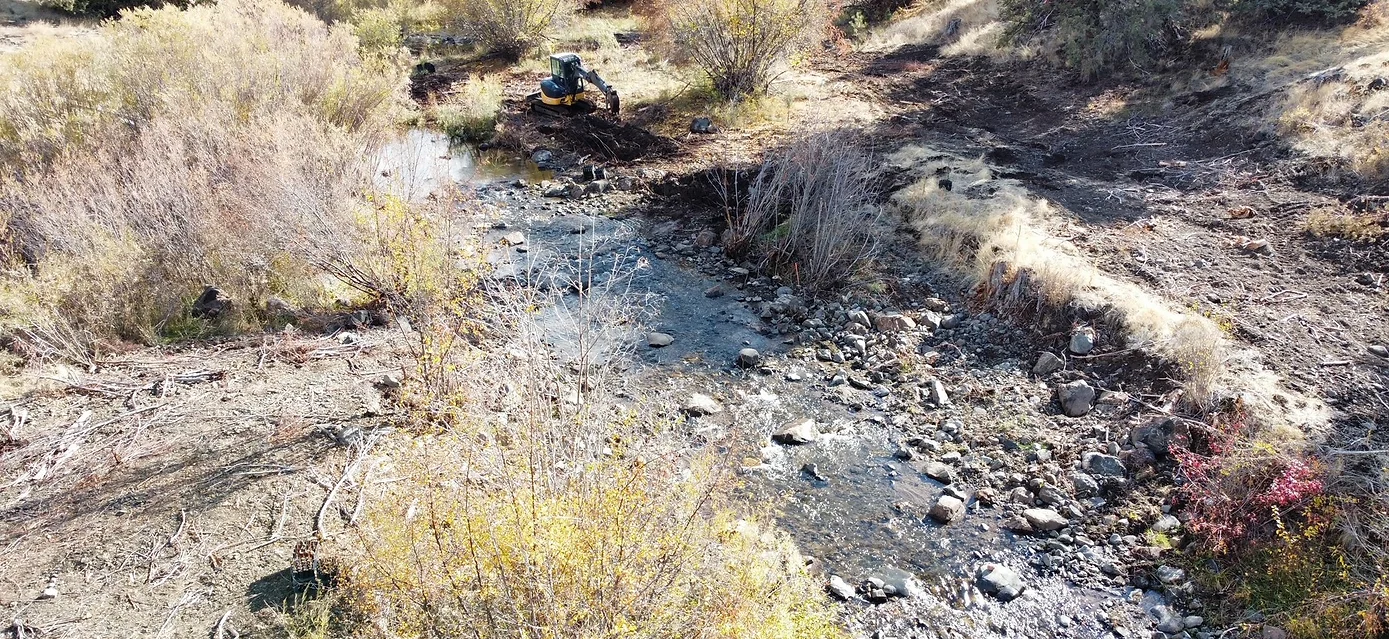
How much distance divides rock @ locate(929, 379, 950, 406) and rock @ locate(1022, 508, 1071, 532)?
5.34ft

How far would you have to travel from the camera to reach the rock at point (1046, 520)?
6.06 m

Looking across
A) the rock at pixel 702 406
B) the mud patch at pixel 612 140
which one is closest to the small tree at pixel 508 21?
the mud patch at pixel 612 140

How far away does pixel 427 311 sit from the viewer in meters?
6.96

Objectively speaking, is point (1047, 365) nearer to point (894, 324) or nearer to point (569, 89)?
point (894, 324)

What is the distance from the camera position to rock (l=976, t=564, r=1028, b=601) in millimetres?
5531

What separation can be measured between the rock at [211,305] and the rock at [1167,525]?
361 inches

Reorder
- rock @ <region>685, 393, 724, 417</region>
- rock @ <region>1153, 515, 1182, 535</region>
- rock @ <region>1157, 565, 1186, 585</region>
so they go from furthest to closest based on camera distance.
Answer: rock @ <region>685, 393, 724, 417</region>, rock @ <region>1153, 515, 1182, 535</region>, rock @ <region>1157, 565, 1186, 585</region>

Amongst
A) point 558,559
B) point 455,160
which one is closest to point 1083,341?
point 558,559

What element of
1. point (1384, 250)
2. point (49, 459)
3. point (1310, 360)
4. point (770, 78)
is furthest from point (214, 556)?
point (770, 78)

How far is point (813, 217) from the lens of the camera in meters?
9.91

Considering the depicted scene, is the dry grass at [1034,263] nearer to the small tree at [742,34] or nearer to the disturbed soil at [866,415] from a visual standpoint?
the disturbed soil at [866,415]

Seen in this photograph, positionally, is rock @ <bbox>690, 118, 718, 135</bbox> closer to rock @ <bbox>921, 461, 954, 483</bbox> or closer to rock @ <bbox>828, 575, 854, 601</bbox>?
rock @ <bbox>921, 461, 954, 483</bbox>

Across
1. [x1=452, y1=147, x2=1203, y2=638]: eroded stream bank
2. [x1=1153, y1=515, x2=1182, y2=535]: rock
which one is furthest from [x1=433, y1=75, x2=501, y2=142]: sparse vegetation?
[x1=1153, y1=515, x2=1182, y2=535]: rock

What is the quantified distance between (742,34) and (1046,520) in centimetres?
1237
